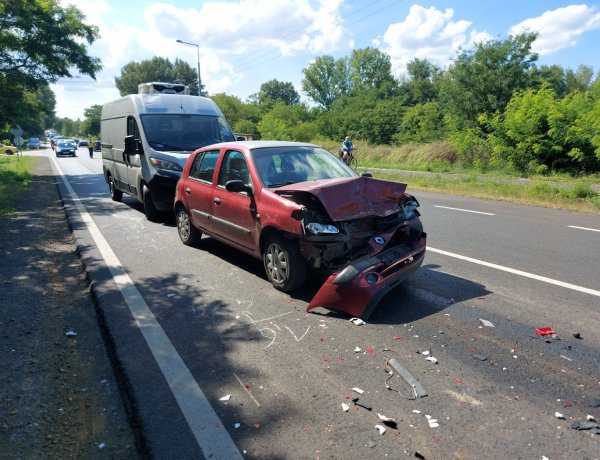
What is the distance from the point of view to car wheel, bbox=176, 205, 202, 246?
→ 771cm

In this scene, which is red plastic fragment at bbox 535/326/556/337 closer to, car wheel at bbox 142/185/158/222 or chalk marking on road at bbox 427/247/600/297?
chalk marking on road at bbox 427/247/600/297

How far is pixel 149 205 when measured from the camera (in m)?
10.1

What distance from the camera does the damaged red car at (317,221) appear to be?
4.75 metres

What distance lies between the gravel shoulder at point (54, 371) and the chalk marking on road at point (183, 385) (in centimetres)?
37

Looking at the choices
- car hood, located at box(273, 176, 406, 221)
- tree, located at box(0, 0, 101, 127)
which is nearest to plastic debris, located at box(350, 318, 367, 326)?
car hood, located at box(273, 176, 406, 221)

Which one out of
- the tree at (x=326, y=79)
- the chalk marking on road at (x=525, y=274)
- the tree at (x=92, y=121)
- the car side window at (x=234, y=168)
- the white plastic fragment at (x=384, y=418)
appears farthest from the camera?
the tree at (x=92, y=121)

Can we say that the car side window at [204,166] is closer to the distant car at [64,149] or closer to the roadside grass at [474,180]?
the roadside grass at [474,180]

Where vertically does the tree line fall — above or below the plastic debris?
above

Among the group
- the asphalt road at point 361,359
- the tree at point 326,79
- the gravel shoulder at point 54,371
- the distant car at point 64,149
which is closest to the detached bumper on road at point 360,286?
the asphalt road at point 361,359

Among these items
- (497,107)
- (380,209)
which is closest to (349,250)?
(380,209)

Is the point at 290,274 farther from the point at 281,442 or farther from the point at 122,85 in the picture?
the point at 122,85

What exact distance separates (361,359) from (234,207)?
3019 millimetres

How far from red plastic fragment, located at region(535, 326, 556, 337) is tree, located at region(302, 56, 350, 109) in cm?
7433

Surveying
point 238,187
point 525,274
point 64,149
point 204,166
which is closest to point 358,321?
point 238,187
